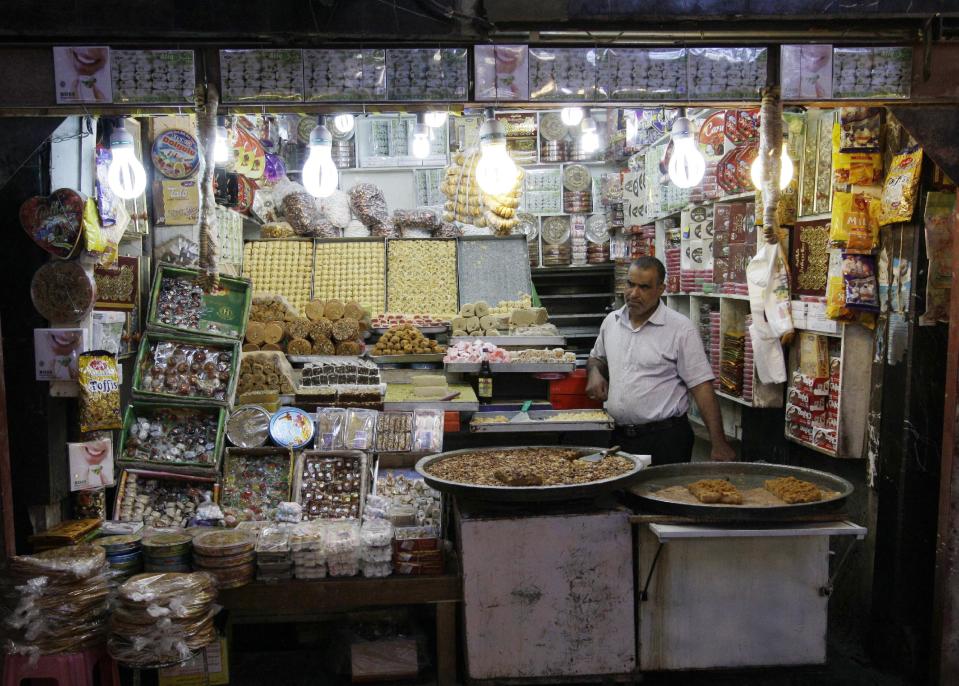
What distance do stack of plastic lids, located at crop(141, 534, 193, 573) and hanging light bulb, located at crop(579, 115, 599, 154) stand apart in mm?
6306

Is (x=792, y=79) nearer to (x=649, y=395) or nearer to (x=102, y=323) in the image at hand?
(x=649, y=395)

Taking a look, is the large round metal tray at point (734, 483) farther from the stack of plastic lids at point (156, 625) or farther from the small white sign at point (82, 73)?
the small white sign at point (82, 73)

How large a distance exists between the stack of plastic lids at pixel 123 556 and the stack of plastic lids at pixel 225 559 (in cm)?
25

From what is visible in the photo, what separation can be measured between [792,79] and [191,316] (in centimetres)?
297

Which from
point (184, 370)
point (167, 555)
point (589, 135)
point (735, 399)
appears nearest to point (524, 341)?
point (735, 399)

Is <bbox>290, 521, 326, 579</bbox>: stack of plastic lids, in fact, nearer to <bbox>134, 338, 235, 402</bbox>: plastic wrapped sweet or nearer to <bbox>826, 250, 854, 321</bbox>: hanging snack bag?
<bbox>134, 338, 235, 402</bbox>: plastic wrapped sweet

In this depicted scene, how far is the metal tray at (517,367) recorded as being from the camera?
459 centimetres

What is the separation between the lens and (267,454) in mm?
3932

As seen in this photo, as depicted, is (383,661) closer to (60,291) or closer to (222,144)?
(60,291)

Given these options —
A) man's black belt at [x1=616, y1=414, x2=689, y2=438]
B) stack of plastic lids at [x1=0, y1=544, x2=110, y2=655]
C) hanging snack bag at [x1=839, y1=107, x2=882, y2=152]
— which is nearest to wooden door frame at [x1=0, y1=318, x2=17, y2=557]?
stack of plastic lids at [x1=0, y1=544, x2=110, y2=655]

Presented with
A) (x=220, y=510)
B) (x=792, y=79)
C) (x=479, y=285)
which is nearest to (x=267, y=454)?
(x=220, y=510)

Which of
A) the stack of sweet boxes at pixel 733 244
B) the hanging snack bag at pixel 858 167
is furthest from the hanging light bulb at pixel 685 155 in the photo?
the stack of sweet boxes at pixel 733 244

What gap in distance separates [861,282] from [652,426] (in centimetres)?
125

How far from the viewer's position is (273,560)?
3.20 metres
